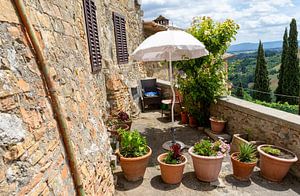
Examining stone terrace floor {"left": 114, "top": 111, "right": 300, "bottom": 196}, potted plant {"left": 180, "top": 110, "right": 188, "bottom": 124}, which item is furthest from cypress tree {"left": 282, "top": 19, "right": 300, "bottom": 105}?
stone terrace floor {"left": 114, "top": 111, "right": 300, "bottom": 196}

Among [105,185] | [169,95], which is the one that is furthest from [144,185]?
[169,95]

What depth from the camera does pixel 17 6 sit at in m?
1.63

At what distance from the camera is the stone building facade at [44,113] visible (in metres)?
1.37

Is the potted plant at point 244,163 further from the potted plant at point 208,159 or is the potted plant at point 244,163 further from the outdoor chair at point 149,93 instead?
the outdoor chair at point 149,93

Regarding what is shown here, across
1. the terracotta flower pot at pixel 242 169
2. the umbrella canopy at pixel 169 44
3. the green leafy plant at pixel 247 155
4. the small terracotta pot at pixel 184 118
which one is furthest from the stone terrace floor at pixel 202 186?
the small terracotta pot at pixel 184 118

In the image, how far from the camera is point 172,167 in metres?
3.59

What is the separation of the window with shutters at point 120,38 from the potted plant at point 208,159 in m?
4.42

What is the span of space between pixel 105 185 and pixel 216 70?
4.37 meters

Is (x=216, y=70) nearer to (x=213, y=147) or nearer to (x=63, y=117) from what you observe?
(x=213, y=147)

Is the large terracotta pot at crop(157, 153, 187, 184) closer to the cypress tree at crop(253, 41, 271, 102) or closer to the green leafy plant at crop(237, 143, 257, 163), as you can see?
the green leafy plant at crop(237, 143, 257, 163)

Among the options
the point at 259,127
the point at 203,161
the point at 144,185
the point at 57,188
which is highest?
the point at 57,188

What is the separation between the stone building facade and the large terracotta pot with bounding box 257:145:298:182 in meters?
2.71

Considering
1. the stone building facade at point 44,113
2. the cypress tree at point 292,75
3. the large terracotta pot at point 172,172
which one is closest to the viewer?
the stone building facade at point 44,113

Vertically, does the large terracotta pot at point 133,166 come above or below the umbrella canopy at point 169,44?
below
